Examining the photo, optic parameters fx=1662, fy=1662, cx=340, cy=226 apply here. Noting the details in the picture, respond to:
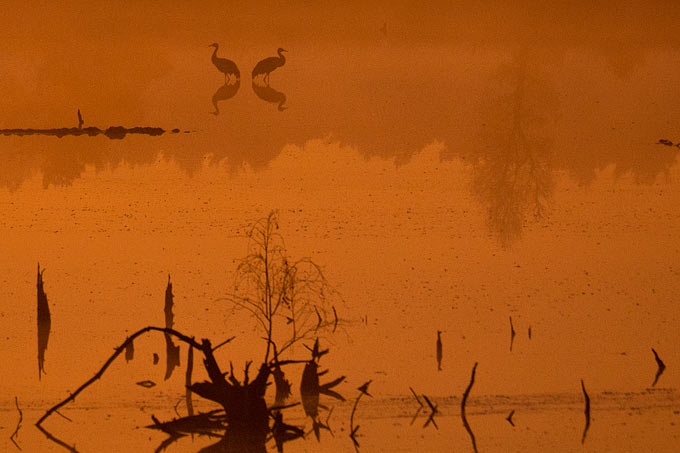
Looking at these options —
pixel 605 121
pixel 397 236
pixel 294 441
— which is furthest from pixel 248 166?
pixel 294 441

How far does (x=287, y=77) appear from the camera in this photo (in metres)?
12.3

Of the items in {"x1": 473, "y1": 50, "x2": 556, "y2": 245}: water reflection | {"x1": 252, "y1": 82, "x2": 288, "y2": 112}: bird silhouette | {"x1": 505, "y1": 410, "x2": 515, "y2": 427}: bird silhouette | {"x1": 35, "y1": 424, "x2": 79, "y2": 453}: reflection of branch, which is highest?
{"x1": 252, "y1": 82, "x2": 288, "y2": 112}: bird silhouette

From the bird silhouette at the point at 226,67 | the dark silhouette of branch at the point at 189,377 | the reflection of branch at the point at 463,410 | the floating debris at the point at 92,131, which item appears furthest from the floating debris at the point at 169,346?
the bird silhouette at the point at 226,67

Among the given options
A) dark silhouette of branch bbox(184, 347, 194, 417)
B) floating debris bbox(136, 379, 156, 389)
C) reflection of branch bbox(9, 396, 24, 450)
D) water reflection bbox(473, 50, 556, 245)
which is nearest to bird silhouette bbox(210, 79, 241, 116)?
water reflection bbox(473, 50, 556, 245)

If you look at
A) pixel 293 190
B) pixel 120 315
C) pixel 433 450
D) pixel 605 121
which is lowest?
pixel 433 450

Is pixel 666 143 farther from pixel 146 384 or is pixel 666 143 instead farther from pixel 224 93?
pixel 146 384

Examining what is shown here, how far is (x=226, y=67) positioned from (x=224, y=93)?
14.6 inches

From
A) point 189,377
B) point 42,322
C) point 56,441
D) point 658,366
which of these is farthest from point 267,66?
point 56,441

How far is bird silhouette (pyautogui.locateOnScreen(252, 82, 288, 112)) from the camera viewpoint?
1175 cm

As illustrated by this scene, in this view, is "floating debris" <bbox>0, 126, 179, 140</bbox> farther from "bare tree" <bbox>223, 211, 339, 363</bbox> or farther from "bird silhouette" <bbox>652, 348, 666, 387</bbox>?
"bird silhouette" <bbox>652, 348, 666, 387</bbox>

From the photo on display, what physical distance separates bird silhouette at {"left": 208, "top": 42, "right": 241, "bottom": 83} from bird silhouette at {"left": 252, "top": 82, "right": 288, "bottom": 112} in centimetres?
26

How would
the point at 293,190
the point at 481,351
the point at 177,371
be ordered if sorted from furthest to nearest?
the point at 293,190 → the point at 481,351 → the point at 177,371

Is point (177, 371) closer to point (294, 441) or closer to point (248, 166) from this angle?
point (294, 441)

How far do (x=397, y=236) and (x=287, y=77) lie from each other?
9.87 feet
